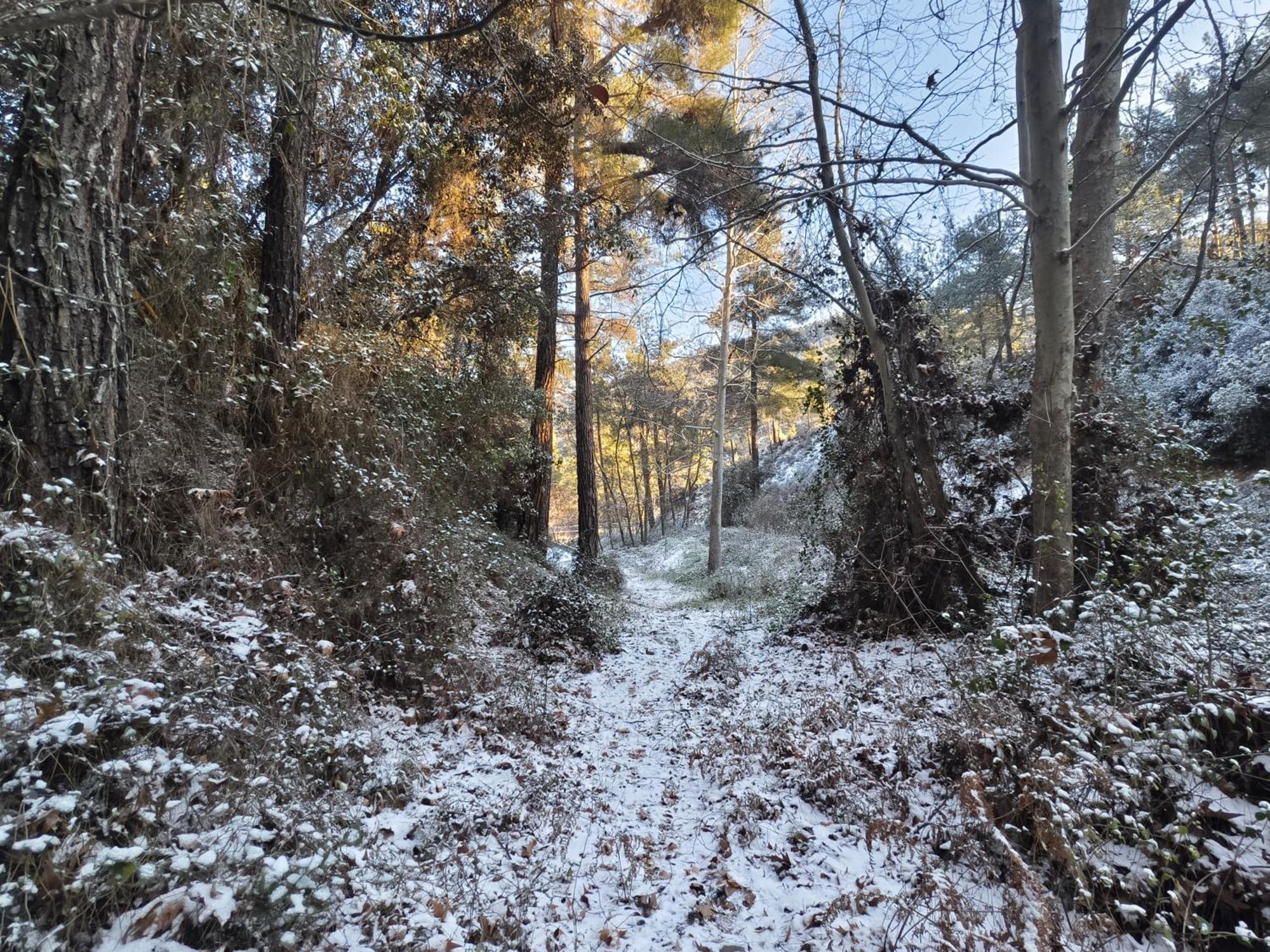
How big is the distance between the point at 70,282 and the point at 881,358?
6.39m

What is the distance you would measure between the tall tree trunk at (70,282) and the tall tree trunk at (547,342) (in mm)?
5398

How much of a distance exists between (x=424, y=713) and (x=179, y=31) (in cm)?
513

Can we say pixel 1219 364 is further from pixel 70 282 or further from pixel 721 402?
pixel 70 282

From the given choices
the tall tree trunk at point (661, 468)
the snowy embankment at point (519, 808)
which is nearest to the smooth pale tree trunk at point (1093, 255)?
the snowy embankment at point (519, 808)

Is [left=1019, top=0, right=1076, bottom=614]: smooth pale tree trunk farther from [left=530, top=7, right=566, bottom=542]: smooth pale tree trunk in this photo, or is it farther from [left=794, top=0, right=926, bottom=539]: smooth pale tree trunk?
[left=530, top=7, right=566, bottom=542]: smooth pale tree trunk

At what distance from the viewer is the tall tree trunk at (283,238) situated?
4.50m

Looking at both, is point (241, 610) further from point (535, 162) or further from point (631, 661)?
point (535, 162)

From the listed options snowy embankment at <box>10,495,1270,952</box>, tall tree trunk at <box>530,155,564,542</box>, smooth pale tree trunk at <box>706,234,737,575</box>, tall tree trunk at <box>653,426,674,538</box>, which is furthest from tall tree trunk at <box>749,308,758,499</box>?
snowy embankment at <box>10,495,1270,952</box>

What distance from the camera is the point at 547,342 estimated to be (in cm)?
1030

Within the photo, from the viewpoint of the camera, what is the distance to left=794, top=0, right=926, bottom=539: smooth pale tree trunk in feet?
17.3

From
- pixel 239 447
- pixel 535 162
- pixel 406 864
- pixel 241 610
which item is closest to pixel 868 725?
pixel 406 864

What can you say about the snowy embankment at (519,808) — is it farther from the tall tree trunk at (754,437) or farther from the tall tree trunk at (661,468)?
the tall tree trunk at (661,468)

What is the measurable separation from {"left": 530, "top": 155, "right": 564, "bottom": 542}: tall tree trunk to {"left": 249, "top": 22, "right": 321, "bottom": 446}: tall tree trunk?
11.8 feet

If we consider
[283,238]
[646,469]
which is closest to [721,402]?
[283,238]
